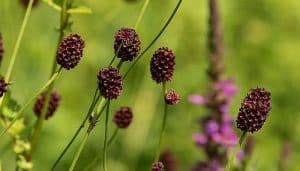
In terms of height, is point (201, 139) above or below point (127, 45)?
below

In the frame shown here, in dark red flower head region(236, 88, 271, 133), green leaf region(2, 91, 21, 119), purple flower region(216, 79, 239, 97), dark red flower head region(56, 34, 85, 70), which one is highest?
dark red flower head region(56, 34, 85, 70)

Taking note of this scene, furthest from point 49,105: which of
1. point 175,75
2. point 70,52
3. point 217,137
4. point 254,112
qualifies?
point 175,75

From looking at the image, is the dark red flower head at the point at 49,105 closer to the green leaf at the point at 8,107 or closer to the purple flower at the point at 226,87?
the green leaf at the point at 8,107

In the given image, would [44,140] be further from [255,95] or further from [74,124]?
[255,95]

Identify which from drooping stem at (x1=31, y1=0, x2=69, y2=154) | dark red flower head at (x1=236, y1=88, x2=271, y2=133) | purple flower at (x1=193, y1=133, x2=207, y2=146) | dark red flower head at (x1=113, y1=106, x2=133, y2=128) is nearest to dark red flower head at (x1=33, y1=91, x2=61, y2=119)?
drooping stem at (x1=31, y1=0, x2=69, y2=154)

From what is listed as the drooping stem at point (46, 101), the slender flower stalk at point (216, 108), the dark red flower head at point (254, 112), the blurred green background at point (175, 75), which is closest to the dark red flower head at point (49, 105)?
the drooping stem at point (46, 101)

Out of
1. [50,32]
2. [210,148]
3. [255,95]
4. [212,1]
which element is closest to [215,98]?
[210,148]

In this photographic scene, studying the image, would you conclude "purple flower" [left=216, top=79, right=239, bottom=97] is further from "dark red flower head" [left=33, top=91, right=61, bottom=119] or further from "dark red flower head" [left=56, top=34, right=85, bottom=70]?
"dark red flower head" [left=56, top=34, right=85, bottom=70]

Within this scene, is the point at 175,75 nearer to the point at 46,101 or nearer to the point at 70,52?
the point at 46,101
